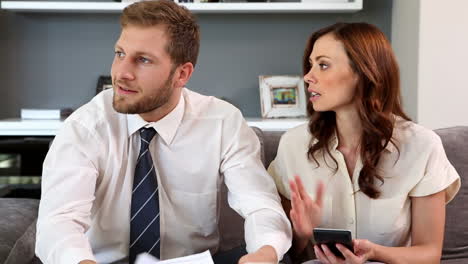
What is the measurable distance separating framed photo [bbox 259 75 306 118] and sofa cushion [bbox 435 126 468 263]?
1448mm

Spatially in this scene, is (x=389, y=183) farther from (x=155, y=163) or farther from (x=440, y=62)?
(x=440, y=62)

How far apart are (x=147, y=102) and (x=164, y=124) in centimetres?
11

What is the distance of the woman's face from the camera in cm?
182

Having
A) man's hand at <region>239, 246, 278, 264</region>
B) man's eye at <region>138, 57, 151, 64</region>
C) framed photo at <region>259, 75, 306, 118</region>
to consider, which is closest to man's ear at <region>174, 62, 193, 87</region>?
man's eye at <region>138, 57, 151, 64</region>

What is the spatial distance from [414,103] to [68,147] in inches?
76.1

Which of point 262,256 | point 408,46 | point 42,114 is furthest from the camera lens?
point 42,114

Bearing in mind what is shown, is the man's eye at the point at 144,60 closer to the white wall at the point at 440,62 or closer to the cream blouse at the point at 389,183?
the cream blouse at the point at 389,183

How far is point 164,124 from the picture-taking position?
1.76 meters

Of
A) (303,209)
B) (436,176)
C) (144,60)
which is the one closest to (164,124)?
(144,60)

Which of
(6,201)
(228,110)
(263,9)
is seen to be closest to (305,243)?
(228,110)

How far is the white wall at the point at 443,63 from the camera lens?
2.99m

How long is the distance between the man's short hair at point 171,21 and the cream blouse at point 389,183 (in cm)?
46

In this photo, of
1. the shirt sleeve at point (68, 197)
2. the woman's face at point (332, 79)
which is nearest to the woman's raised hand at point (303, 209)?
the woman's face at point (332, 79)

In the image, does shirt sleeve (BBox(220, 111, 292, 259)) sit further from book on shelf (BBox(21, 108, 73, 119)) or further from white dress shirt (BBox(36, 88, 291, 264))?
book on shelf (BBox(21, 108, 73, 119))
